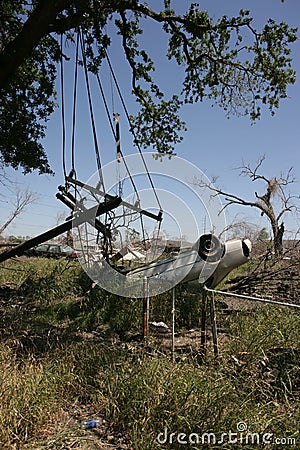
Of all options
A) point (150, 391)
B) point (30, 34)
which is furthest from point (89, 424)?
point (30, 34)

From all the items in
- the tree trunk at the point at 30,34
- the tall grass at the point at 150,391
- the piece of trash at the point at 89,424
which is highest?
the tree trunk at the point at 30,34

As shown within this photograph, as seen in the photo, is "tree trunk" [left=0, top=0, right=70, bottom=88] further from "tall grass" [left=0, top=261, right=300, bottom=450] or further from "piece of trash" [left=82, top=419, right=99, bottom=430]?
"piece of trash" [left=82, top=419, right=99, bottom=430]

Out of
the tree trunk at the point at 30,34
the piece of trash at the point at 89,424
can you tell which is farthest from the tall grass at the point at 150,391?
the tree trunk at the point at 30,34

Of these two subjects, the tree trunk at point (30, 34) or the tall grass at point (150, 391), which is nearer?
the tall grass at point (150, 391)

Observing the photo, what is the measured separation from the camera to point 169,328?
5043 mm

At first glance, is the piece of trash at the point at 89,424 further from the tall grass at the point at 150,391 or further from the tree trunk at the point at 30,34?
the tree trunk at the point at 30,34

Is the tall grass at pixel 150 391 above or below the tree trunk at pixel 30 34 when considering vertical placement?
below

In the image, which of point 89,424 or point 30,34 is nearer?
point 89,424

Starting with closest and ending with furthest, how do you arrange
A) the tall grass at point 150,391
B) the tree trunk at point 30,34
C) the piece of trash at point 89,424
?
the tall grass at point 150,391 < the piece of trash at point 89,424 < the tree trunk at point 30,34

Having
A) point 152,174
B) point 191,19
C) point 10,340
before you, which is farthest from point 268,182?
point 10,340

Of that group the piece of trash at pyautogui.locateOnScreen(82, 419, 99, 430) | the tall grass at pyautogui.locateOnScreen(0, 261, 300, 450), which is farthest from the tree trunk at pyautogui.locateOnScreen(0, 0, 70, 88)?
the piece of trash at pyautogui.locateOnScreen(82, 419, 99, 430)

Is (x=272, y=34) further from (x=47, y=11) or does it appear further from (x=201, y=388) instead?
(x=201, y=388)

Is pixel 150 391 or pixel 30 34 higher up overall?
pixel 30 34

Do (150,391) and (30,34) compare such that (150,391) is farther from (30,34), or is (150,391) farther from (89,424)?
(30,34)
